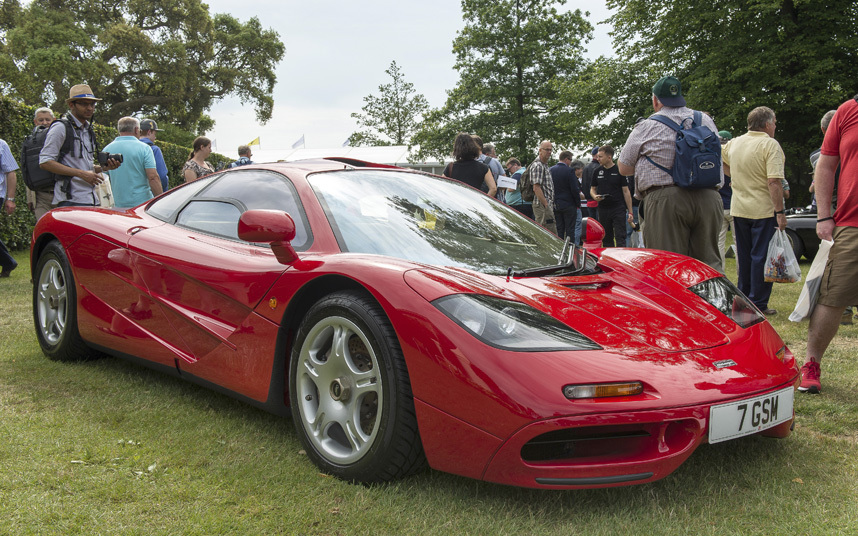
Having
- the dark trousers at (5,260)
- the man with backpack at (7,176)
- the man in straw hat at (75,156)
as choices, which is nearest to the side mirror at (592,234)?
the man in straw hat at (75,156)

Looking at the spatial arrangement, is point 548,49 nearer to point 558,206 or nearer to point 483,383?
point 558,206

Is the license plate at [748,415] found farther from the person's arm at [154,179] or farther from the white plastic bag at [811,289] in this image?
the person's arm at [154,179]

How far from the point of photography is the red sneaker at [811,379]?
3502 mm

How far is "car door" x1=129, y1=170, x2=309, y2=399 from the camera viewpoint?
276 centimetres

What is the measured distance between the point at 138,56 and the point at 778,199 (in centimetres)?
3636

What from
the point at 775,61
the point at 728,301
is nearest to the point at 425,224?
the point at 728,301

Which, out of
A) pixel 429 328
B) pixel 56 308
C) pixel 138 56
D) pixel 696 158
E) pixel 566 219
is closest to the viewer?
pixel 429 328

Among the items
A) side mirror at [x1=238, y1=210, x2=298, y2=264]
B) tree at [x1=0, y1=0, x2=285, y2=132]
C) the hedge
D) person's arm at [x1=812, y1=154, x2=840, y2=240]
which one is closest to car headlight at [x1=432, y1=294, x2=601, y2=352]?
side mirror at [x1=238, y1=210, x2=298, y2=264]

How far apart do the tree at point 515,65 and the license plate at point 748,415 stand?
3059 centimetres

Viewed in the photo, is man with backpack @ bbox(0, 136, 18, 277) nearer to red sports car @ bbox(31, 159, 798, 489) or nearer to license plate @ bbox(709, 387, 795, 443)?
red sports car @ bbox(31, 159, 798, 489)

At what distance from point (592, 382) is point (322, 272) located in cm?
108

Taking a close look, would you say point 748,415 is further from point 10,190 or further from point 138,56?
point 138,56

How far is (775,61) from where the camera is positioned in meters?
19.0

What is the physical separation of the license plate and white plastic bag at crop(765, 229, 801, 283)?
3521 millimetres
